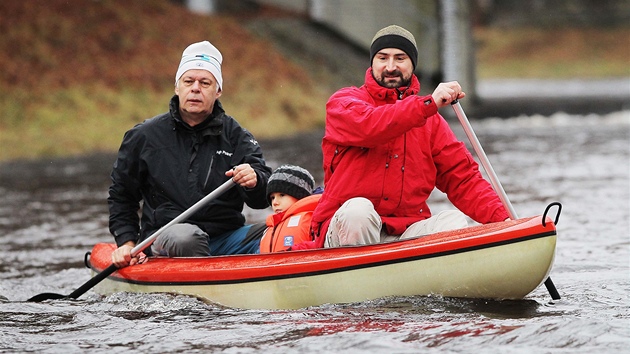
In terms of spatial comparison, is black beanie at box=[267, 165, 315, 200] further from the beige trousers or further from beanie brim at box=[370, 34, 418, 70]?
beanie brim at box=[370, 34, 418, 70]

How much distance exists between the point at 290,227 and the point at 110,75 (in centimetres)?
1512

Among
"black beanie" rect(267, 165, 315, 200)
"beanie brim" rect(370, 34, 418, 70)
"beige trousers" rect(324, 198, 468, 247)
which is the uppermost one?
"beanie brim" rect(370, 34, 418, 70)

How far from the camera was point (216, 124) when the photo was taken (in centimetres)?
752

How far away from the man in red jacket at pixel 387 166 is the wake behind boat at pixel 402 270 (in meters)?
0.21

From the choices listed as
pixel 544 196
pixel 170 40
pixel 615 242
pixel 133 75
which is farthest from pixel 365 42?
pixel 615 242

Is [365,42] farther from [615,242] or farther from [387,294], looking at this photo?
[387,294]

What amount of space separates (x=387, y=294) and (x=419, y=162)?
82 cm

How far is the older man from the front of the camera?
24.4 feet

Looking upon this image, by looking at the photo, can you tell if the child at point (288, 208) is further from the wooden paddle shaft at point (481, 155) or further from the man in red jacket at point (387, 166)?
the wooden paddle shaft at point (481, 155)

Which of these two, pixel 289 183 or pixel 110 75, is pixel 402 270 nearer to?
pixel 289 183

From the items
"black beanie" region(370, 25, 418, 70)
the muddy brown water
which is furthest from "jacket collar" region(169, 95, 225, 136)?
"black beanie" region(370, 25, 418, 70)

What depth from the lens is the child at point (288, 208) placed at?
24.0 ft

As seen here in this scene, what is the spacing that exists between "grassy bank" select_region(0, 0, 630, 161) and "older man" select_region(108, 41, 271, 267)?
1171 centimetres

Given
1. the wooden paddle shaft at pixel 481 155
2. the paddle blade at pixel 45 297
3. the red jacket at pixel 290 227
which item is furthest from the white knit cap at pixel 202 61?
the paddle blade at pixel 45 297
